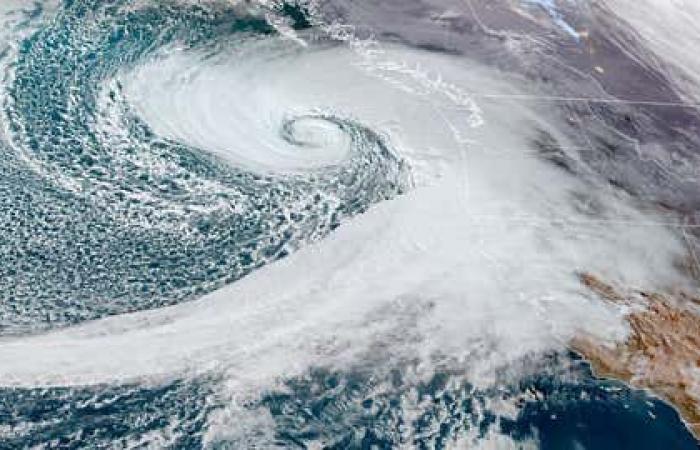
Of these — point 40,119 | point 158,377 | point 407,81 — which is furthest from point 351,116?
point 158,377

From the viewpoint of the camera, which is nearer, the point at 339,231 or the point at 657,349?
the point at 657,349

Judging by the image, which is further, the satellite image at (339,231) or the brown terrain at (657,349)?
the brown terrain at (657,349)

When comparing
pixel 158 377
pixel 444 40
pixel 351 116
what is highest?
pixel 444 40

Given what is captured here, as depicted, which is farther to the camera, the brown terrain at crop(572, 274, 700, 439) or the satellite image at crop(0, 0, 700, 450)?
the brown terrain at crop(572, 274, 700, 439)

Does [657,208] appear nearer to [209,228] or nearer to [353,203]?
[353,203]
